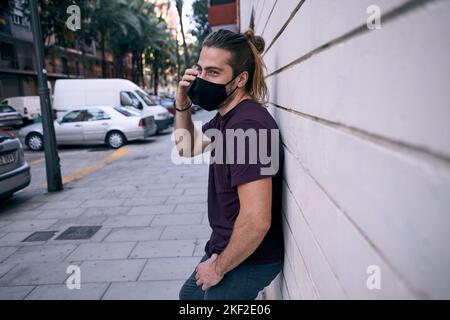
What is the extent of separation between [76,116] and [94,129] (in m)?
0.87

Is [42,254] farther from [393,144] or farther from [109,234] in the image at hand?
[393,144]

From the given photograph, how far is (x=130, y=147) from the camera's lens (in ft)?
41.3

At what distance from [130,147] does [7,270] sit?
902 centimetres

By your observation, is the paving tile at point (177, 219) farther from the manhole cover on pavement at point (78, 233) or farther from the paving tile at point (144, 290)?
the paving tile at point (144, 290)

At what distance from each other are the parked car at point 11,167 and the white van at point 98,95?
29.7 ft

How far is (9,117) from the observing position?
20.7 m

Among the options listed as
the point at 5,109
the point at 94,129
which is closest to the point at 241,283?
the point at 94,129

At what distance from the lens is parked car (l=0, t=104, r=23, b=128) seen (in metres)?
20.4

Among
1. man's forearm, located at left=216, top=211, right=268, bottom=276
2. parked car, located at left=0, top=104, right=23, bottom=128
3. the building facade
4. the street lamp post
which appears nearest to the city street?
the street lamp post

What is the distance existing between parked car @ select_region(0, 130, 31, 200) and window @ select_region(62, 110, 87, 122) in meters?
6.82
